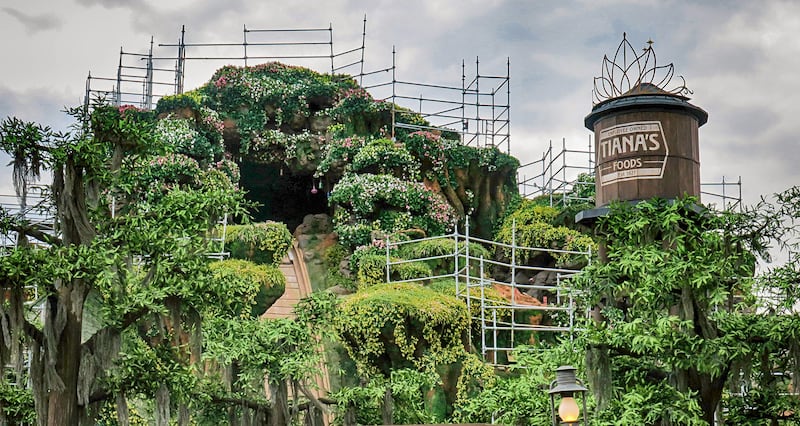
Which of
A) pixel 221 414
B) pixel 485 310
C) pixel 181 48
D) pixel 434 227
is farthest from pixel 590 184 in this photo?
pixel 221 414

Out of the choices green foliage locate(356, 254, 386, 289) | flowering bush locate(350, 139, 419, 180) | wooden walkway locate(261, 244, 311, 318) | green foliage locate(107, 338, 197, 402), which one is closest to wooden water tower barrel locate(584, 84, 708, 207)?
green foliage locate(107, 338, 197, 402)

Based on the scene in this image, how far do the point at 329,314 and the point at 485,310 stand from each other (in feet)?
19.7

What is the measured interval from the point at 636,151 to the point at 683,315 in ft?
9.64

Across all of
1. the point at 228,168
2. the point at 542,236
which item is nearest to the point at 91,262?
the point at 542,236

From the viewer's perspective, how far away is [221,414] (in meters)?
15.2

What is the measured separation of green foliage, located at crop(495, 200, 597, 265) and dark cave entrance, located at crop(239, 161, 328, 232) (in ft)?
25.9

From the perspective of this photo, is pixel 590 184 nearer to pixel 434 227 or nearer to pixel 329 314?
pixel 434 227

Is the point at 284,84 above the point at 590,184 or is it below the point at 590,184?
above

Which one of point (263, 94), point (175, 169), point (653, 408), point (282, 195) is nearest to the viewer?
point (653, 408)

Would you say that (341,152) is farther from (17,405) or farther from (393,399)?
(17,405)

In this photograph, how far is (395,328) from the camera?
735 inches

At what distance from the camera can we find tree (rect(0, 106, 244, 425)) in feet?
38.0

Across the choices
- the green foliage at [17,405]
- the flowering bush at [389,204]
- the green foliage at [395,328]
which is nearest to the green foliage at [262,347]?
the green foliage at [17,405]

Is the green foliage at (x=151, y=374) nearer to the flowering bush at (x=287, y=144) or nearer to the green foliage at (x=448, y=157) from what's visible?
the green foliage at (x=448, y=157)
